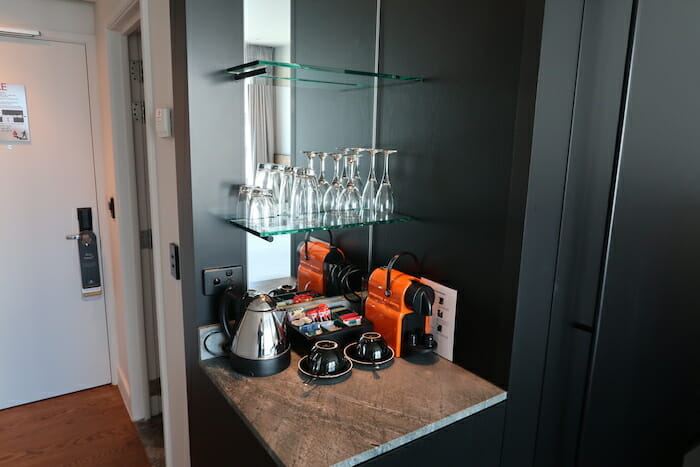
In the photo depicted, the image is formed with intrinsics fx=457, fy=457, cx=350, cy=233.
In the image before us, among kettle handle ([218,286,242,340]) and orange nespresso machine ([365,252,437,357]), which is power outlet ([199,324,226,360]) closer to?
kettle handle ([218,286,242,340])

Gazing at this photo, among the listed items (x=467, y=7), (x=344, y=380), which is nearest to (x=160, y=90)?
(x=467, y=7)

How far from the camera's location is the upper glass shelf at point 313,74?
53.7 inches

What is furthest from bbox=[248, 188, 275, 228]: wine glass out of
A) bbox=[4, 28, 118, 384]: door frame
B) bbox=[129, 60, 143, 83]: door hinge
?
bbox=[4, 28, 118, 384]: door frame

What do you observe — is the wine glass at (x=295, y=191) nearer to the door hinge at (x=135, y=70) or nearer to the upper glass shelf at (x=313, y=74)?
the upper glass shelf at (x=313, y=74)

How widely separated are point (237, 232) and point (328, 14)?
88 centimetres

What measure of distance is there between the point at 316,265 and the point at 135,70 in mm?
1577

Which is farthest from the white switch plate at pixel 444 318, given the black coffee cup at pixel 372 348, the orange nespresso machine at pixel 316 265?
the orange nespresso machine at pixel 316 265

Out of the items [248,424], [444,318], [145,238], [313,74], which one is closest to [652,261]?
[444,318]

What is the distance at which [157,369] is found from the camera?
106 inches

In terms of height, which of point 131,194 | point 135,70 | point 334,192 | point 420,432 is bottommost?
point 420,432

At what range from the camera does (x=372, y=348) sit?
1395 mm

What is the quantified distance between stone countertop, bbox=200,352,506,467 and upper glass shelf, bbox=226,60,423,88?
0.90 metres

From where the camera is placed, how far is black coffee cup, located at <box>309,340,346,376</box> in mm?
1314

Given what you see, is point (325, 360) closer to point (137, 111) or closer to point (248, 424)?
point (248, 424)
